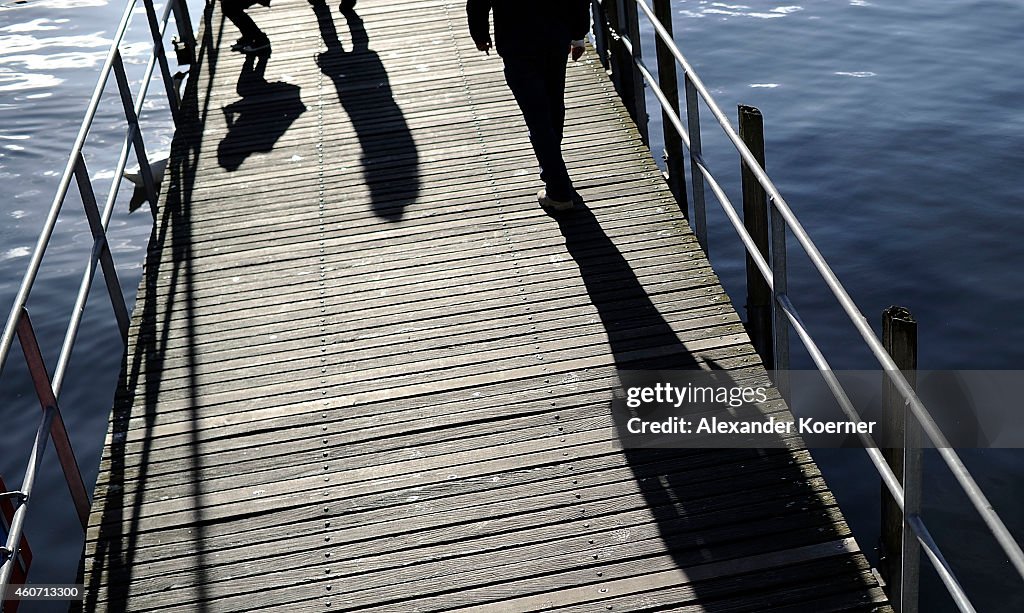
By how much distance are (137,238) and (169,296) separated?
Answer: 582 cm

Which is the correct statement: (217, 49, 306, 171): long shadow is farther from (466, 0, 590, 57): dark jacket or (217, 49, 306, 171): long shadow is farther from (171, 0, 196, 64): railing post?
(466, 0, 590, 57): dark jacket

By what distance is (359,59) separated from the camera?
943 cm

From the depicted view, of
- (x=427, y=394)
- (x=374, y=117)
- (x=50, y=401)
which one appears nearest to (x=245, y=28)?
(x=374, y=117)

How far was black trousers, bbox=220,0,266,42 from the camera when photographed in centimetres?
938

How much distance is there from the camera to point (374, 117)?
27.3ft

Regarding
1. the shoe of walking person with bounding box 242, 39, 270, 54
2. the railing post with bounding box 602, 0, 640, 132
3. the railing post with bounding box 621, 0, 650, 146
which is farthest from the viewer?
the shoe of walking person with bounding box 242, 39, 270, 54

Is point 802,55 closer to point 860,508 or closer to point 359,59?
point 359,59

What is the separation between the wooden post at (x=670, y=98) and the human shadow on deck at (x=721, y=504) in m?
2.03

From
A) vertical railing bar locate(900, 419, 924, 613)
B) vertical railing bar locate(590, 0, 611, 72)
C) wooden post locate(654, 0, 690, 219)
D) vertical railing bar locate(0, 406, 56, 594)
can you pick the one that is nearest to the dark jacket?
wooden post locate(654, 0, 690, 219)

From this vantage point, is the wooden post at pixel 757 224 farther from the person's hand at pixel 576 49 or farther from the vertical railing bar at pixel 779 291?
the person's hand at pixel 576 49

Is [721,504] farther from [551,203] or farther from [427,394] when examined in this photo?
[551,203]

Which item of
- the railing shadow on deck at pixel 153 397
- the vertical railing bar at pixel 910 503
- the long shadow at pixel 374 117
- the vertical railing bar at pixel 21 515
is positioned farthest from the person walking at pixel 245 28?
the vertical railing bar at pixel 910 503

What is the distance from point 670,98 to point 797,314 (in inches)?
125

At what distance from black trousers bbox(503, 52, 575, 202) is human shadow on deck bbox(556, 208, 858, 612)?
1389mm
